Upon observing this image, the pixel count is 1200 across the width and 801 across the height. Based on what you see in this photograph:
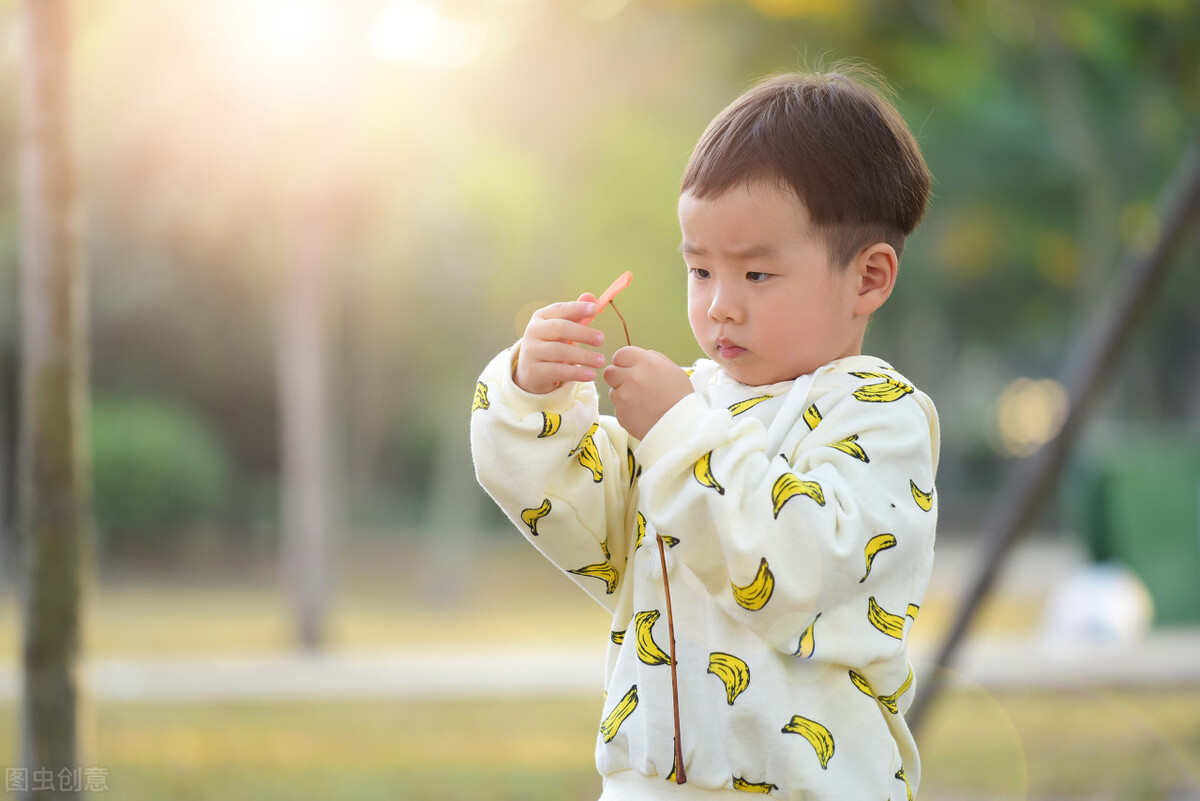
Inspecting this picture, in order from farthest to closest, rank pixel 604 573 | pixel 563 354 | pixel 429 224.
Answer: pixel 429 224
pixel 604 573
pixel 563 354

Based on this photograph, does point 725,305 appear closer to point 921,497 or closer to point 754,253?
point 754,253

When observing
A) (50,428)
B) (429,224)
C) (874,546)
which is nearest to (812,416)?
(874,546)

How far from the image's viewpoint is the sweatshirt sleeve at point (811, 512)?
4.65 feet

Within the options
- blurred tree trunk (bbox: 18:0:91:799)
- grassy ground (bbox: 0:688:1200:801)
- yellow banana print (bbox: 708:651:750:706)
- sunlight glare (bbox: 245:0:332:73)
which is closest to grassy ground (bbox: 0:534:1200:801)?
grassy ground (bbox: 0:688:1200:801)

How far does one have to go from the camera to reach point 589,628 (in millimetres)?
12266

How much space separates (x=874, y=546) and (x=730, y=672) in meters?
0.22

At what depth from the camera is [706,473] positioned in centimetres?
143

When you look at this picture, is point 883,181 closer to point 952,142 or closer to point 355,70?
point 355,70

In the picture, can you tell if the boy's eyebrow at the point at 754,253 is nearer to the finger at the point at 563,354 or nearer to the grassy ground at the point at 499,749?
the finger at the point at 563,354

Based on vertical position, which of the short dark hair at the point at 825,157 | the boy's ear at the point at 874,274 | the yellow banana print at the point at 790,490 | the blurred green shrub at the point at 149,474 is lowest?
the blurred green shrub at the point at 149,474

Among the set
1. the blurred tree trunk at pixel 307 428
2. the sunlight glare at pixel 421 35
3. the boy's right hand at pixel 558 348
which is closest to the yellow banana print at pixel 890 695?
the boy's right hand at pixel 558 348

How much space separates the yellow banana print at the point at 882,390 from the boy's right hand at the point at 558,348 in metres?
0.31

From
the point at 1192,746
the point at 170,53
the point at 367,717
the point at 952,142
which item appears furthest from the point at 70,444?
the point at 952,142

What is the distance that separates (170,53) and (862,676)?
11.0m
